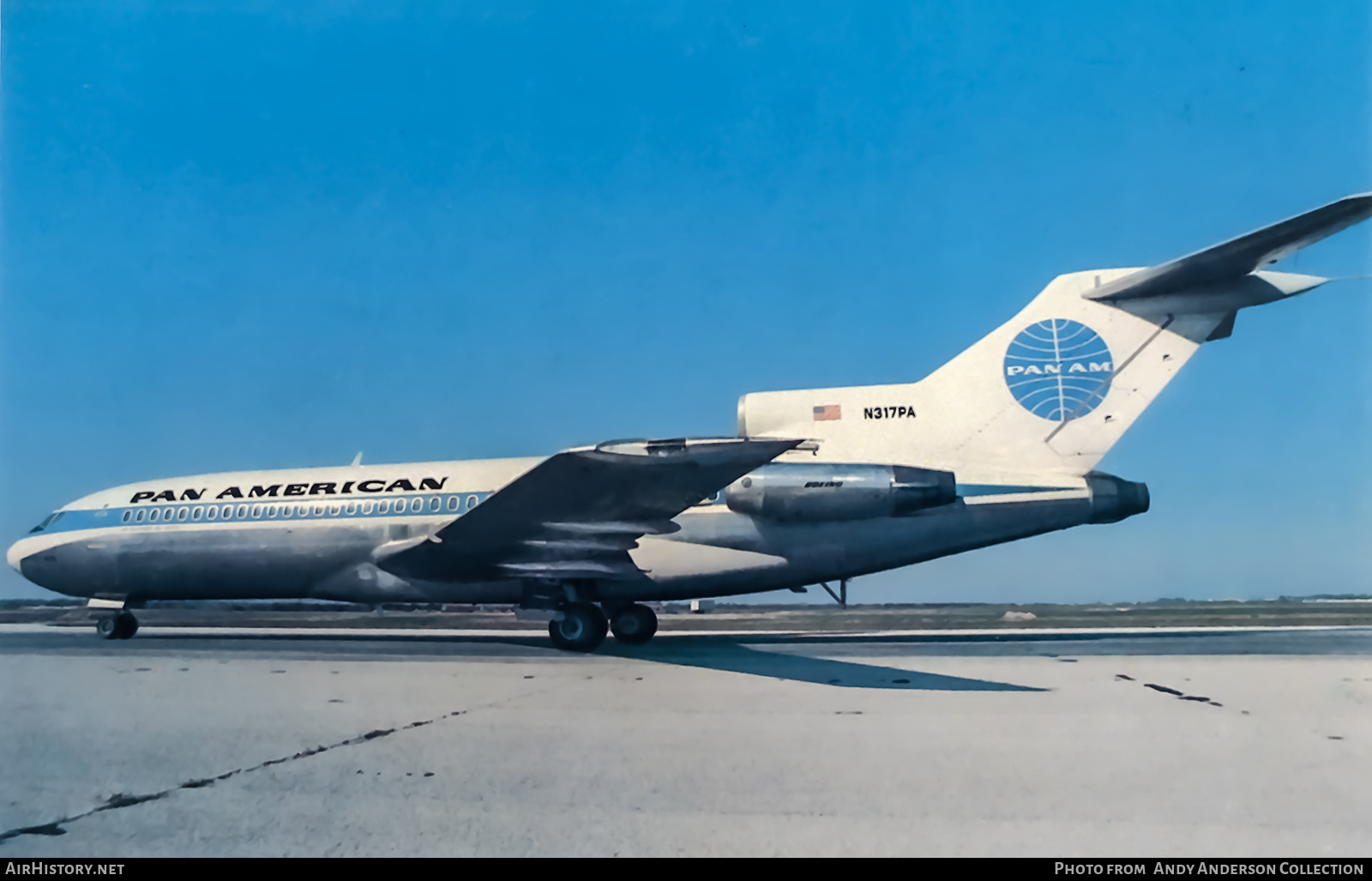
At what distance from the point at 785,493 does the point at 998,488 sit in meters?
2.72

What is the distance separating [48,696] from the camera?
7.16 meters

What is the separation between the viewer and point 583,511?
10664 mm

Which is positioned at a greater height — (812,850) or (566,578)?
(566,578)

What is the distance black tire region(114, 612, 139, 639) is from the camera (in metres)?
13.5

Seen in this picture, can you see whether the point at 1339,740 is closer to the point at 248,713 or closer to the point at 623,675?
the point at 623,675

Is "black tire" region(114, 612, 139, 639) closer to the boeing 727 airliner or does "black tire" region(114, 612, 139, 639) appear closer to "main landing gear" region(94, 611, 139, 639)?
"main landing gear" region(94, 611, 139, 639)

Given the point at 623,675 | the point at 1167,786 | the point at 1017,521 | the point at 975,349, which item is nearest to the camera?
the point at 1167,786

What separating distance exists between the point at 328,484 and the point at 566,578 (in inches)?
182

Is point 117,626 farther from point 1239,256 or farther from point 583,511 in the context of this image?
point 1239,256

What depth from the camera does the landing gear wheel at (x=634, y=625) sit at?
12.3 meters

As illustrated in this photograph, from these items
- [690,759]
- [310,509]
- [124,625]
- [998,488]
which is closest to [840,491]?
[998,488]

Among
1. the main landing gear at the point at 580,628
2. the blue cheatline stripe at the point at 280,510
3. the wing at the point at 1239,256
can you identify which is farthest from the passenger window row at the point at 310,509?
the wing at the point at 1239,256

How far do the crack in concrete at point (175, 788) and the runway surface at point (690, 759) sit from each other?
0.02 m
